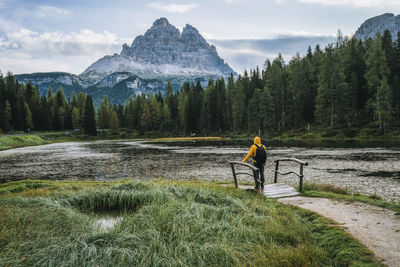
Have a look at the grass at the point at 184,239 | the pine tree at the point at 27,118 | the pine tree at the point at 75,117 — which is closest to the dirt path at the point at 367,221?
the grass at the point at 184,239

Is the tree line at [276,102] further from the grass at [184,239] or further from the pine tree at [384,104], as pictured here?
the grass at [184,239]

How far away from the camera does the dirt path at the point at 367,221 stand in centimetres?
577

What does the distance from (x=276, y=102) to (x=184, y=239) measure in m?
78.8

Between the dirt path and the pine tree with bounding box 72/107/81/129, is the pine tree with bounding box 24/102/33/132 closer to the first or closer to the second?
the pine tree with bounding box 72/107/81/129

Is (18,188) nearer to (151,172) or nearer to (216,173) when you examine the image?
(151,172)

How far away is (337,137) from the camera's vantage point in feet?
189

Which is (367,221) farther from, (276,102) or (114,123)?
(114,123)

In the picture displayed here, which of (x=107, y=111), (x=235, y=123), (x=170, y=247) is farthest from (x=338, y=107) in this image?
(x=107, y=111)

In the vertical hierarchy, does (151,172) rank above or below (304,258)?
below

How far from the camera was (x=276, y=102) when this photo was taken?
80812 millimetres

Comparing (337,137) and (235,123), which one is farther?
(235,123)

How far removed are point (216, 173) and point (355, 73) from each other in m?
59.7

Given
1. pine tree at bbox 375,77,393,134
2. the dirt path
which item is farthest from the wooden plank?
pine tree at bbox 375,77,393,134

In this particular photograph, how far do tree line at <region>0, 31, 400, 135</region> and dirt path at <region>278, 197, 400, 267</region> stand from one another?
51.4 m
